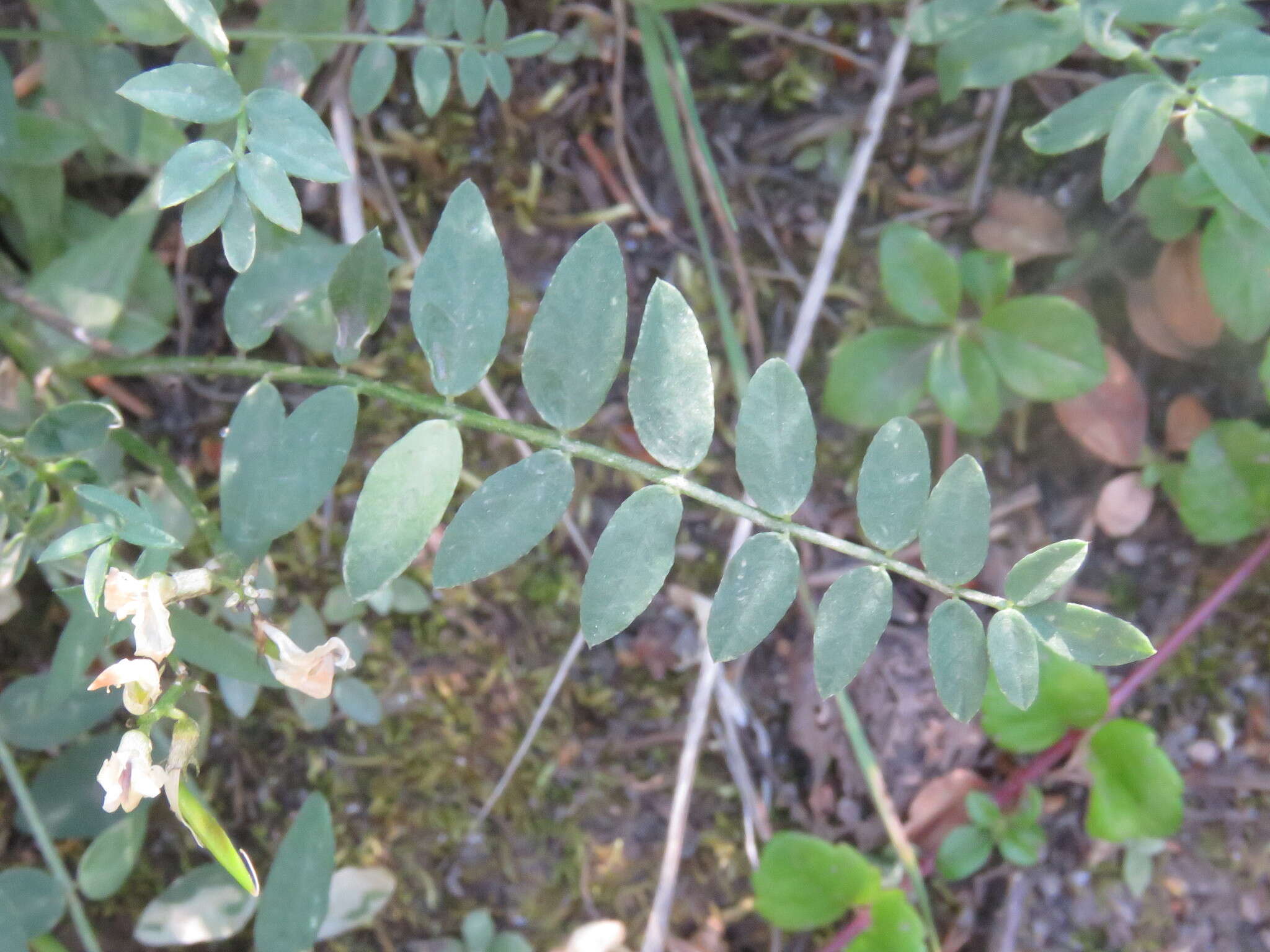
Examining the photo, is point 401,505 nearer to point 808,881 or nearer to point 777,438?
point 777,438

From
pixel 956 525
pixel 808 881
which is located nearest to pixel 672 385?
pixel 956 525

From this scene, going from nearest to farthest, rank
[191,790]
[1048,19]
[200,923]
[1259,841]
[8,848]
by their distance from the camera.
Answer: [191,790]
[1048,19]
[200,923]
[8,848]
[1259,841]

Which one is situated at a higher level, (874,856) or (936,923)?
(874,856)

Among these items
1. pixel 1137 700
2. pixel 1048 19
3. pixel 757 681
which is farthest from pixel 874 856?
pixel 1048 19

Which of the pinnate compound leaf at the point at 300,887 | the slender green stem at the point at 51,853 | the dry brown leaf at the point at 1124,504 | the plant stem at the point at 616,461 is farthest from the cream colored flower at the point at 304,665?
the dry brown leaf at the point at 1124,504

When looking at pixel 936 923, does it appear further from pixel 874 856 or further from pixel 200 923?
pixel 200 923
